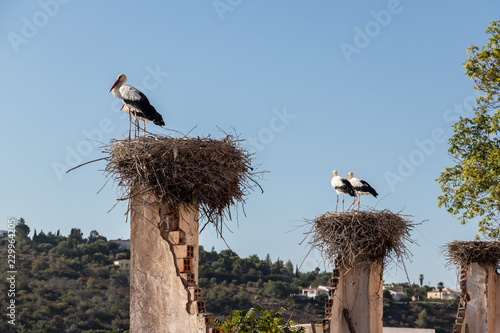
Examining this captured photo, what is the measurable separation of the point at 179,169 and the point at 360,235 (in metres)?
4.35

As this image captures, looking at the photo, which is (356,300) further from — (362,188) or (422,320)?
(422,320)

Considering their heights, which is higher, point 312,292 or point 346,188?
point 346,188

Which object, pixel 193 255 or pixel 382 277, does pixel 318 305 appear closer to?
pixel 382 277

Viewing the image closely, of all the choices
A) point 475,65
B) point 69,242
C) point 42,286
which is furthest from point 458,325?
point 69,242

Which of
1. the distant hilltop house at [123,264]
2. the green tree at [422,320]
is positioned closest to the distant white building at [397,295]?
the green tree at [422,320]

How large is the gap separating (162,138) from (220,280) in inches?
612

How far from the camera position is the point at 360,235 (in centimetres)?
1120

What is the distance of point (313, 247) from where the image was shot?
11508mm

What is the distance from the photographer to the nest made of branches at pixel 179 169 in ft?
26.9

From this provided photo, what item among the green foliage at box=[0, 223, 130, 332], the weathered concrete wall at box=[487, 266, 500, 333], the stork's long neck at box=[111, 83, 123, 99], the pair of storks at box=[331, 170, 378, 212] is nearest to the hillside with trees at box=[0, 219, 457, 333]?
the green foliage at box=[0, 223, 130, 332]

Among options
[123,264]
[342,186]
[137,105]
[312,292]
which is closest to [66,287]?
[123,264]

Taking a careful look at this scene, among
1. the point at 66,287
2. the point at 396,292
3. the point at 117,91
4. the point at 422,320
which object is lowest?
the point at 422,320

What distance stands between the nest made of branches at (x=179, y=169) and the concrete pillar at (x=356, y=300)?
3.73 metres

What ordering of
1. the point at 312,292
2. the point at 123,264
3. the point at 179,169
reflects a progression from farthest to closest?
the point at 312,292
the point at 123,264
the point at 179,169
